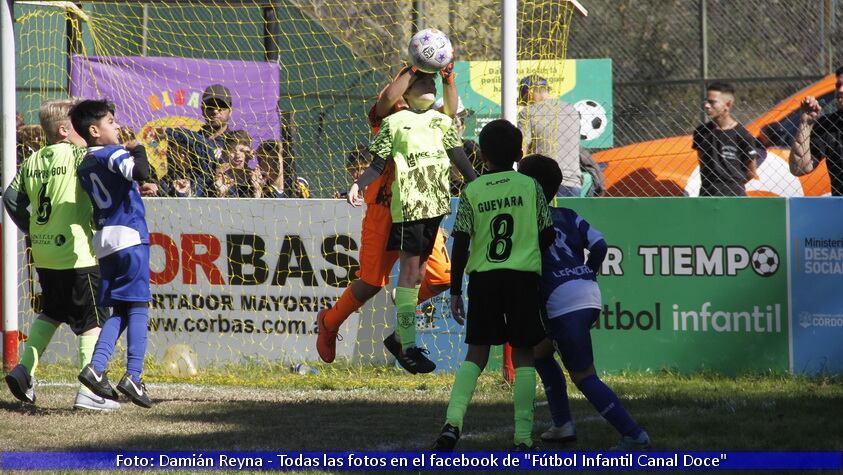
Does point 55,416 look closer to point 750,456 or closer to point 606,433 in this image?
point 606,433

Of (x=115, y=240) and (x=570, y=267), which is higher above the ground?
(x=115, y=240)

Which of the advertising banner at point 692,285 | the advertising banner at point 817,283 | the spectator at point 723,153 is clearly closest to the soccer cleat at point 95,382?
the advertising banner at point 692,285

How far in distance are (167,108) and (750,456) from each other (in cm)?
732

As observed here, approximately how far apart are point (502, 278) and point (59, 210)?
11.0ft

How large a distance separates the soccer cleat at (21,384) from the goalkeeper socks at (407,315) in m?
2.41

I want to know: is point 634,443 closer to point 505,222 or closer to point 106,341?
point 505,222

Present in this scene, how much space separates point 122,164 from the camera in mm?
7164

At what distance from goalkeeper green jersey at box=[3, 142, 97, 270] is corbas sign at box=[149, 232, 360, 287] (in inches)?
77.5

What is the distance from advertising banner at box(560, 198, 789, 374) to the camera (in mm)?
8836

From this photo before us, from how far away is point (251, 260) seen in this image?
9.67m

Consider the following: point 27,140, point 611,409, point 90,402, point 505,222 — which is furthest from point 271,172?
point 611,409

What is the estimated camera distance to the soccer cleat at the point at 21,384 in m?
7.47

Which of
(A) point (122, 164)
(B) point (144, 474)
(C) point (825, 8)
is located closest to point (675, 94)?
(C) point (825, 8)

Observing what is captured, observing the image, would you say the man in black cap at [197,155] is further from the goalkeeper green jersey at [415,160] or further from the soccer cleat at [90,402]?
the goalkeeper green jersey at [415,160]
